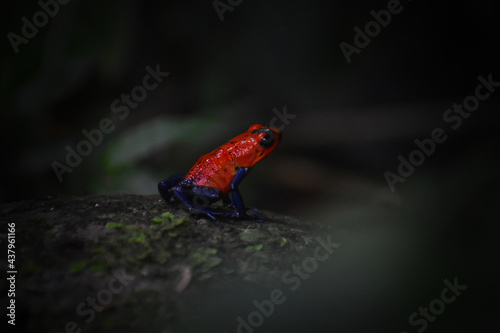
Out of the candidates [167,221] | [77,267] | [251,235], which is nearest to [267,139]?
[251,235]

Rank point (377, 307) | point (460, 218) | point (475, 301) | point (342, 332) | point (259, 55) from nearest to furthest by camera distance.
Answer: point (342, 332)
point (377, 307)
point (475, 301)
point (460, 218)
point (259, 55)

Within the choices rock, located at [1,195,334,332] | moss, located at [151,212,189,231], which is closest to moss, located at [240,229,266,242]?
rock, located at [1,195,334,332]

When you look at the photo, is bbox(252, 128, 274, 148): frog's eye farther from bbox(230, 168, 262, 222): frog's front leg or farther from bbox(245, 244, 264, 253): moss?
bbox(245, 244, 264, 253): moss

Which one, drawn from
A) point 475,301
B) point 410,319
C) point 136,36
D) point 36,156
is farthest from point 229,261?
point 136,36

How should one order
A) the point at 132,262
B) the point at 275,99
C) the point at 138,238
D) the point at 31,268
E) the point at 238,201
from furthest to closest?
the point at 275,99, the point at 238,201, the point at 138,238, the point at 132,262, the point at 31,268

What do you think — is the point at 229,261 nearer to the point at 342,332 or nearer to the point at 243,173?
the point at 342,332

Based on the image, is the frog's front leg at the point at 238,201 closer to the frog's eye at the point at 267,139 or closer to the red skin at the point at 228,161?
the red skin at the point at 228,161

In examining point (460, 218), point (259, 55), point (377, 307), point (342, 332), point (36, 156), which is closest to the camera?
point (342, 332)

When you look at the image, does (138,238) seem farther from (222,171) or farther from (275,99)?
(275,99)
